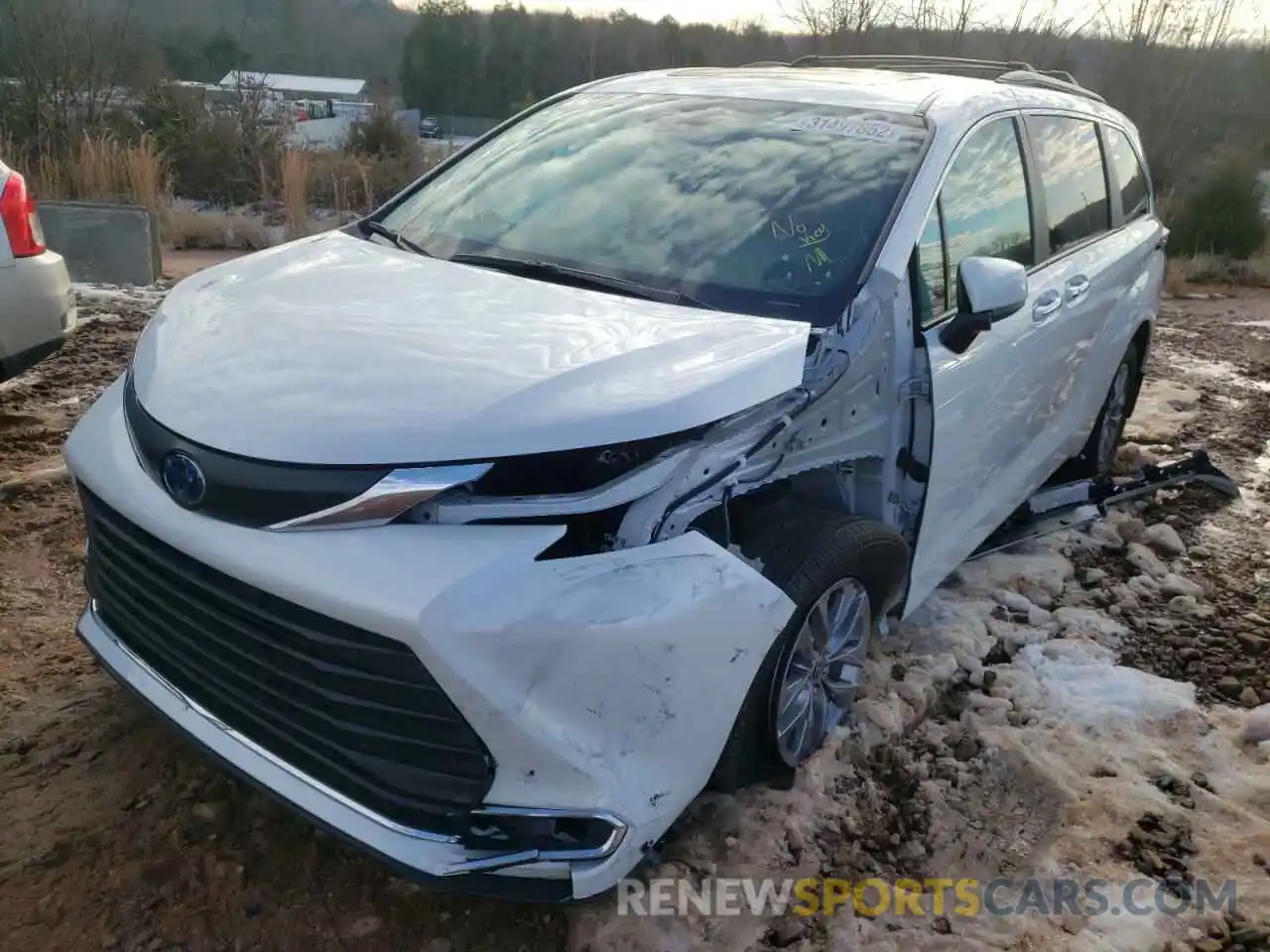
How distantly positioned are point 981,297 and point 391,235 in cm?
177

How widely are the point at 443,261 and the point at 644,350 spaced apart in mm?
929

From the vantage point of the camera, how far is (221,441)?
1.96 meters

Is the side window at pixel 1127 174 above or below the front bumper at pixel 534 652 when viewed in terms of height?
above

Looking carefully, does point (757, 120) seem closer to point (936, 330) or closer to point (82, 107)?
point (936, 330)

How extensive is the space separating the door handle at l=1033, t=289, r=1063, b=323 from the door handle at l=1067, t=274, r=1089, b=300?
12 centimetres

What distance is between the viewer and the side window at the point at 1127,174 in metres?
4.51

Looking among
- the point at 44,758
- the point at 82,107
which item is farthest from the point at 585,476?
the point at 82,107

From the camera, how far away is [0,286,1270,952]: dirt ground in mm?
2158

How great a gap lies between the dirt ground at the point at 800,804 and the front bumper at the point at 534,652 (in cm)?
38

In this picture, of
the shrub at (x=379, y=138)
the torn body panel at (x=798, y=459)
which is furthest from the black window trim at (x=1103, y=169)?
the shrub at (x=379, y=138)

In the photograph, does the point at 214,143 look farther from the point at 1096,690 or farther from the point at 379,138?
the point at 1096,690

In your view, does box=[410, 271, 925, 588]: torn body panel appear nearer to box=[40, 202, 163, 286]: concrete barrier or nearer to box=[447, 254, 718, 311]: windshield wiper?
box=[447, 254, 718, 311]: windshield wiper

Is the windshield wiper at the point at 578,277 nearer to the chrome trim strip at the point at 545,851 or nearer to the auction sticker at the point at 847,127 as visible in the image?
the auction sticker at the point at 847,127

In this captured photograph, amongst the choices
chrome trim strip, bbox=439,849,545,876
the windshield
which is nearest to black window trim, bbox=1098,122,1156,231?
the windshield
